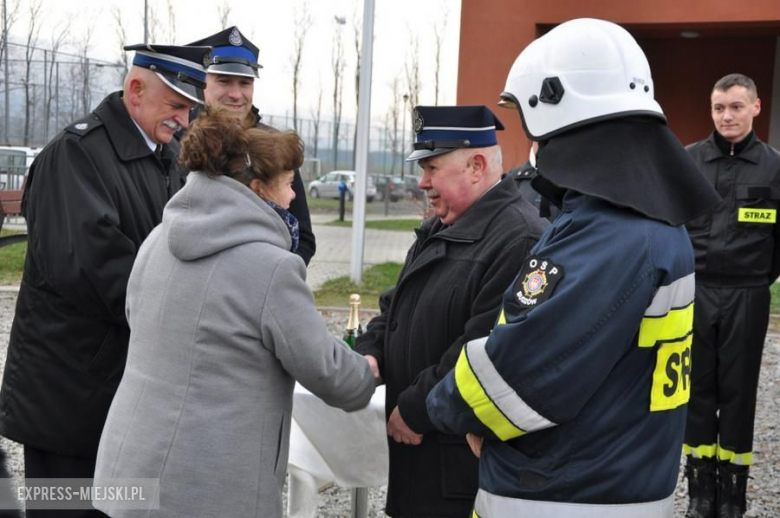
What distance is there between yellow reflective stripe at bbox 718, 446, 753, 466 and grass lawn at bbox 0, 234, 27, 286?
9945 millimetres

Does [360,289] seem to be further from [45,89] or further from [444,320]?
[45,89]

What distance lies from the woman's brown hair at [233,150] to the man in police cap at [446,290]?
556 mm

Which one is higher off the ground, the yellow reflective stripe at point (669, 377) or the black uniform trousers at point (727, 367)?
the yellow reflective stripe at point (669, 377)

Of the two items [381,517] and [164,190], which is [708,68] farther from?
[164,190]

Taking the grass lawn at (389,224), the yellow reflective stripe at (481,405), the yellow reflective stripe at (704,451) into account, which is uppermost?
the yellow reflective stripe at (481,405)

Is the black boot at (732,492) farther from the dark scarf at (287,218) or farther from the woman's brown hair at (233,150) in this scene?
the woman's brown hair at (233,150)

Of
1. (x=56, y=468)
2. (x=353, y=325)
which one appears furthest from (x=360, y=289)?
(x=56, y=468)

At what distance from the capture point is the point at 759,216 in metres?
4.70

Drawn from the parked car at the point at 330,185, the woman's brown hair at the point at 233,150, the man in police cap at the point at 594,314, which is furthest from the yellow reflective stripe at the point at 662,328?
the parked car at the point at 330,185

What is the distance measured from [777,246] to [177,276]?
3634 mm

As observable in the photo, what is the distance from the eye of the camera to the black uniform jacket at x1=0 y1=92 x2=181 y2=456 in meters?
2.82

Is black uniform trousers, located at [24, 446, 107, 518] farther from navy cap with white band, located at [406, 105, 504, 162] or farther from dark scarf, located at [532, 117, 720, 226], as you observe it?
dark scarf, located at [532, 117, 720, 226]

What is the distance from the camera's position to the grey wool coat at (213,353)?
7.44 feet

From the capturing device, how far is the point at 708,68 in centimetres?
1725
